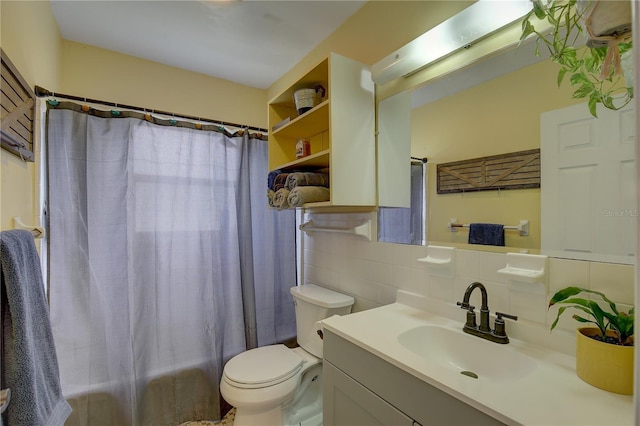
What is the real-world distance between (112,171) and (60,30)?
0.86 meters

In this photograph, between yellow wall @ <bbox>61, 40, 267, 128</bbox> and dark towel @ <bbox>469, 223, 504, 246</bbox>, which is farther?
yellow wall @ <bbox>61, 40, 267, 128</bbox>

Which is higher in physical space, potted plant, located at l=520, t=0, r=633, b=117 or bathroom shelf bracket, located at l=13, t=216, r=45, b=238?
potted plant, located at l=520, t=0, r=633, b=117

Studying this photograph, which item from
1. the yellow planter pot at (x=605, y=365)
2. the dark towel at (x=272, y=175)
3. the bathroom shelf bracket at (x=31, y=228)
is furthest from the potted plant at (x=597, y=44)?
the bathroom shelf bracket at (x=31, y=228)

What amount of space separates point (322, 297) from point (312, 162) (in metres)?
0.77

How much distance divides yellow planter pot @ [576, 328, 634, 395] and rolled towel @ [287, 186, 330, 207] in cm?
111

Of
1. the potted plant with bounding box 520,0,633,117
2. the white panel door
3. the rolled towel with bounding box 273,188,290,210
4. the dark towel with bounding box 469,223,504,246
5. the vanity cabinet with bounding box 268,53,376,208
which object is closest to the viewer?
the potted plant with bounding box 520,0,633,117

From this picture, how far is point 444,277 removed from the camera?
1178 mm

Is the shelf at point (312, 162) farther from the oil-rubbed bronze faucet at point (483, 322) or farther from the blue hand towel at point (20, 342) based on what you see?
the blue hand towel at point (20, 342)

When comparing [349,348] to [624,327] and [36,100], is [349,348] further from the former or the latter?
[36,100]

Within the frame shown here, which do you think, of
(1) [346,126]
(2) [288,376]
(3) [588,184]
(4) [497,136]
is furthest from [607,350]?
(2) [288,376]

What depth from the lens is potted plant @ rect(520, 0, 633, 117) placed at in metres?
0.52

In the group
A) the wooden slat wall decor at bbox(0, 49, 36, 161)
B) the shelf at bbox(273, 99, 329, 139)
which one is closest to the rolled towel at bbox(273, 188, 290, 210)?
the shelf at bbox(273, 99, 329, 139)

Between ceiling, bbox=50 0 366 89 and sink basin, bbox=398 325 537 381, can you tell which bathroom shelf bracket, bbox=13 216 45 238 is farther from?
sink basin, bbox=398 325 537 381

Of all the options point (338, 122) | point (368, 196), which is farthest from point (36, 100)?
point (368, 196)
